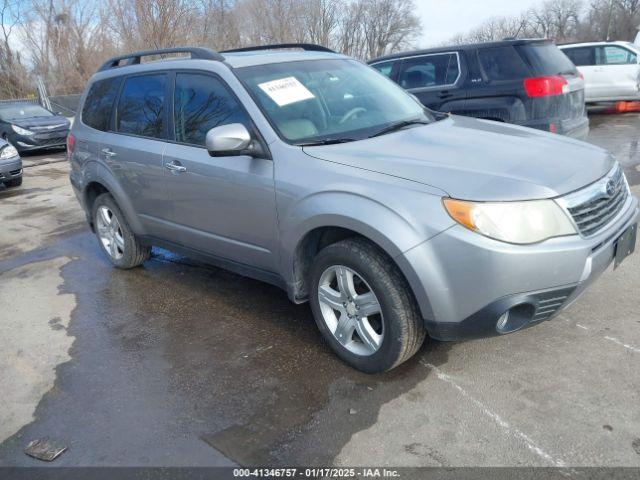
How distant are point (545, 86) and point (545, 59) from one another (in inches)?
23.3

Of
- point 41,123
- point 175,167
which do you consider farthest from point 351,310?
point 41,123

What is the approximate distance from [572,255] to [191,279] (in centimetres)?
326

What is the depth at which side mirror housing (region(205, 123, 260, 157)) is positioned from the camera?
313cm

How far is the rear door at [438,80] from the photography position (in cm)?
704

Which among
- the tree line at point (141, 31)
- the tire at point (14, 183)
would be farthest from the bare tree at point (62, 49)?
the tire at point (14, 183)

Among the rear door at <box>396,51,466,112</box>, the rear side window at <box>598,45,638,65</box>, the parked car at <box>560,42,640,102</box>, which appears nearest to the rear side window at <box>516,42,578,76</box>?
the rear door at <box>396,51,466,112</box>

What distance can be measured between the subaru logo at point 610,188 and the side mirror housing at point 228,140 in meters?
2.03

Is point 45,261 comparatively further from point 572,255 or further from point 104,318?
point 572,255

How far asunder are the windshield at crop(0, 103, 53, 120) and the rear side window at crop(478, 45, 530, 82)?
40.2 feet

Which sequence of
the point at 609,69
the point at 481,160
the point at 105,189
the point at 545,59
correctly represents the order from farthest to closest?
1. the point at 609,69
2. the point at 545,59
3. the point at 105,189
4. the point at 481,160

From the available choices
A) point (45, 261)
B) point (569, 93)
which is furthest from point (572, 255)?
point (45, 261)

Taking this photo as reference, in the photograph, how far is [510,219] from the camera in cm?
251

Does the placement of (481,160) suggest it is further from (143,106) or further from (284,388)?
(143,106)

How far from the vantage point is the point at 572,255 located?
2.54 m
